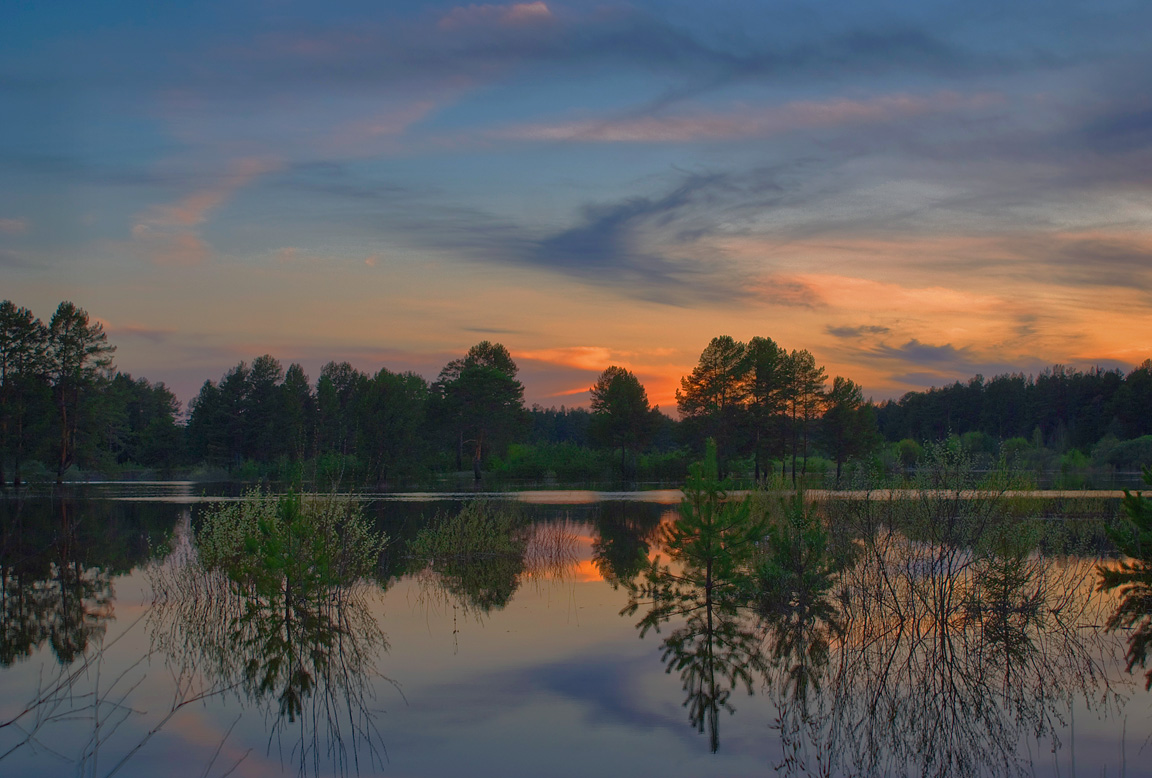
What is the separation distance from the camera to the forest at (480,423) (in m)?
64.9

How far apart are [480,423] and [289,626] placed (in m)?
73.0

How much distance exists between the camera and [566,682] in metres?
10.8

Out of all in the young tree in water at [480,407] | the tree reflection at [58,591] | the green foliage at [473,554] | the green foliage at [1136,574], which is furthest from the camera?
the young tree in water at [480,407]

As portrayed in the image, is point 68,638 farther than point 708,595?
No

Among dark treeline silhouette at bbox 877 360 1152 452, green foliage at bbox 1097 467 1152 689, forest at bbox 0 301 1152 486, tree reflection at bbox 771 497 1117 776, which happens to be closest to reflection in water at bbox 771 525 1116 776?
tree reflection at bbox 771 497 1117 776

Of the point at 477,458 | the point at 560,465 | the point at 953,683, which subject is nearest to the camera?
the point at 953,683

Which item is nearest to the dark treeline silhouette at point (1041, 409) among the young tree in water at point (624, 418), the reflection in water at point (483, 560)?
the young tree in water at point (624, 418)

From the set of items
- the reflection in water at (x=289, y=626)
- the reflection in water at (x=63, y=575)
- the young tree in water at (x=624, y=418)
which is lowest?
the reflection in water at (x=63, y=575)

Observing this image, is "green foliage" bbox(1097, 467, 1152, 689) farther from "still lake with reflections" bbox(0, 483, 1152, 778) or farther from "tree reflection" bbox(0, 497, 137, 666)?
"tree reflection" bbox(0, 497, 137, 666)

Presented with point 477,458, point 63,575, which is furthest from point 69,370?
point 63,575

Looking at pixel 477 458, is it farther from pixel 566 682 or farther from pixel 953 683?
pixel 953 683

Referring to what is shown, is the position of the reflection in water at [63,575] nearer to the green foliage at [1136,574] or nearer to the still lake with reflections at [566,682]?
the still lake with reflections at [566,682]

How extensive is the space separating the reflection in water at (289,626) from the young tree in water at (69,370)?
2131 inches

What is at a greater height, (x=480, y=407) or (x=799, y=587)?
(x=480, y=407)
